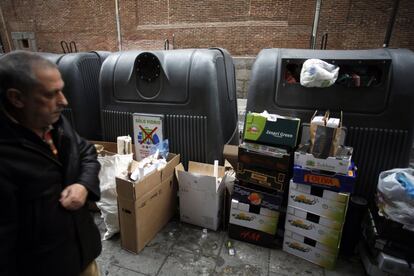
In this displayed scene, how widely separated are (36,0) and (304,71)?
48.8 ft

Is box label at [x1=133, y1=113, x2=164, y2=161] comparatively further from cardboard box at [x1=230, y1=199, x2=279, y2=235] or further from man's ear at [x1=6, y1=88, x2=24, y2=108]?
man's ear at [x1=6, y1=88, x2=24, y2=108]

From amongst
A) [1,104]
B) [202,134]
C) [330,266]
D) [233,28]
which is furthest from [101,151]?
[233,28]

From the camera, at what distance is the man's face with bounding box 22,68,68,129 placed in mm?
904

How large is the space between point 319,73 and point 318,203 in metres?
1.00

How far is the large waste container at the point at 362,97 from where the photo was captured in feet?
6.26

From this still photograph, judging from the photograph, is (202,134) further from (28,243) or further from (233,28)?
(233,28)

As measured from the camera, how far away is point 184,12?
9.67 meters

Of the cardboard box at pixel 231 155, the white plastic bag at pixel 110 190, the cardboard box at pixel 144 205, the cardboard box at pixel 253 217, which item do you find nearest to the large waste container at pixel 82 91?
the white plastic bag at pixel 110 190

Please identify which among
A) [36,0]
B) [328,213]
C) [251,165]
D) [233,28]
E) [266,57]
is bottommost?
[328,213]

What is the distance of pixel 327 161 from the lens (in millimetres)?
1771

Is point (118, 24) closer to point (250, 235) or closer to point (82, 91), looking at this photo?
point (82, 91)

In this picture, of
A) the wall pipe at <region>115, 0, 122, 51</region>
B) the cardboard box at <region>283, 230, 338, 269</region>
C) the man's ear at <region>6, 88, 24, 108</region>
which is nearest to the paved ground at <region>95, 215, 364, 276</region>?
the cardboard box at <region>283, 230, 338, 269</region>

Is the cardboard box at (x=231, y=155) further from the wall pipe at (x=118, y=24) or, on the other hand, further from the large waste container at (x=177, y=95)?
the wall pipe at (x=118, y=24)

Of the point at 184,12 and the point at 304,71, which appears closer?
the point at 304,71
